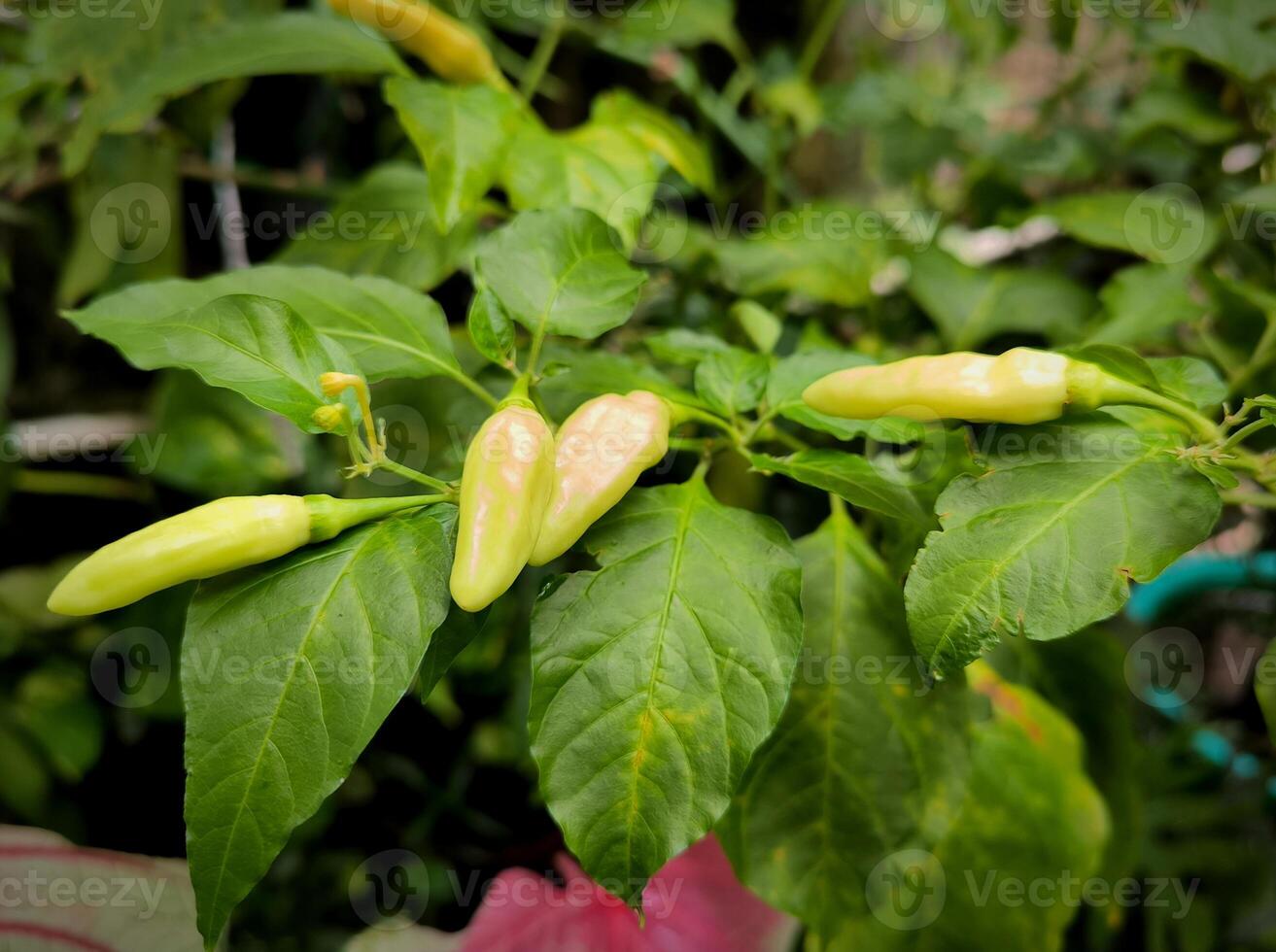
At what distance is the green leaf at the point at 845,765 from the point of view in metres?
0.63

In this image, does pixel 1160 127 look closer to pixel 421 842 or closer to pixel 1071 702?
pixel 1071 702

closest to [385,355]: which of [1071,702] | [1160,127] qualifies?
[1071,702]

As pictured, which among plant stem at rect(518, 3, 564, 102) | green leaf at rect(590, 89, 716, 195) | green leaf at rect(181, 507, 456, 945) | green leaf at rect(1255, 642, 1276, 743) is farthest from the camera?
plant stem at rect(518, 3, 564, 102)

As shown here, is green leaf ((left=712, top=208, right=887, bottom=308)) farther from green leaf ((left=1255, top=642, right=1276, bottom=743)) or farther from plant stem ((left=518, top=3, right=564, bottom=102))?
green leaf ((left=1255, top=642, right=1276, bottom=743))

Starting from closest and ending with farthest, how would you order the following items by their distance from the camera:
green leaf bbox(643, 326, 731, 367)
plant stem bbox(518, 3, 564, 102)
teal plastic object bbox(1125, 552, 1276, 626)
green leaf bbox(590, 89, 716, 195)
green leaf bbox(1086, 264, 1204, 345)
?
green leaf bbox(643, 326, 731, 367) < green leaf bbox(1086, 264, 1204, 345) < green leaf bbox(590, 89, 716, 195) < plant stem bbox(518, 3, 564, 102) < teal plastic object bbox(1125, 552, 1276, 626)

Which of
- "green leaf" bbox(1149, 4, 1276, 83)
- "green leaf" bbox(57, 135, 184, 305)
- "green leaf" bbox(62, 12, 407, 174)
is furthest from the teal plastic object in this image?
"green leaf" bbox(57, 135, 184, 305)

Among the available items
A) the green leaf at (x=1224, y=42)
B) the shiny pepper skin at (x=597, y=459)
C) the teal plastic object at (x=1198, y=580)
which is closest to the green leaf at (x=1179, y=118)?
the green leaf at (x=1224, y=42)

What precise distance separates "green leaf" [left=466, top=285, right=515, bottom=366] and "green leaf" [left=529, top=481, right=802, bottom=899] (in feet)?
0.50

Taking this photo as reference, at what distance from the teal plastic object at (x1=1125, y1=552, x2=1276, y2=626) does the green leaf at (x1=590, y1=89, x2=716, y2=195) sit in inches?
35.7

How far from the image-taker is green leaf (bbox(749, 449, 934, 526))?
542 mm

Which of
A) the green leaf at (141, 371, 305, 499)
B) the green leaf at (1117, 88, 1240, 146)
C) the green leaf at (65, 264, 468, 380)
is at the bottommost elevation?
the green leaf at (141, 371, 305, 499)

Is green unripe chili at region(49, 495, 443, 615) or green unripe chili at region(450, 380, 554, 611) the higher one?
green unripe chili at region(450, 380, 554, 611)

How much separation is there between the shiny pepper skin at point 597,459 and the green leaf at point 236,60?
1.80 feet

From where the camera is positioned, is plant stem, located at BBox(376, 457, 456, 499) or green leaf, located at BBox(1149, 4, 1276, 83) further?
green leaf, located at BBox(1149, 4, 1276, 83)
